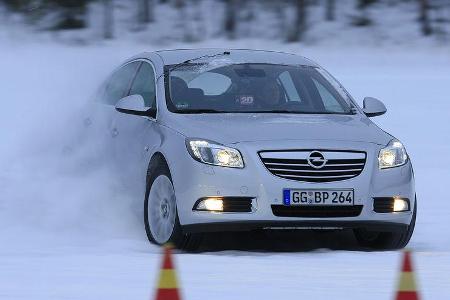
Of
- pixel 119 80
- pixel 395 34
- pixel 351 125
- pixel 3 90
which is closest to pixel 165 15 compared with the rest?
pixel 395 34

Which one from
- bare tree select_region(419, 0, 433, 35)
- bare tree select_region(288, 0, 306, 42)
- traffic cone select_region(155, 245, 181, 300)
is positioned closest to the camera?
traffic cone select_region(155, 245, 181, 300)

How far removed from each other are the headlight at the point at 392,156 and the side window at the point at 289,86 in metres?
1.15

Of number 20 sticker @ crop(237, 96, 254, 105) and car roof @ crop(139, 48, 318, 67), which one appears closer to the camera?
number 20 sticker @ crop(237, 96, 254, 105)

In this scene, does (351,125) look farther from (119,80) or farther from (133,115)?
(119,80)

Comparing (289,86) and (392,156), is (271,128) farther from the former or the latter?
(289,86)

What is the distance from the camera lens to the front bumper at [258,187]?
8.48 meters

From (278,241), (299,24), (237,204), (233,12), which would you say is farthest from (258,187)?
(233,12)

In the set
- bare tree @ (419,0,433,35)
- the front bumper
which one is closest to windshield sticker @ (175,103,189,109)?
the front bumper

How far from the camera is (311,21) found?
104ft

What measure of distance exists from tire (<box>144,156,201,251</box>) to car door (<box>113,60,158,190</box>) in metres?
0.27

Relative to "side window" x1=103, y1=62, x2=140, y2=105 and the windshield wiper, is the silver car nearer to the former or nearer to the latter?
the windshield wiper

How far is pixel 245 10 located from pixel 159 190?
76.5 ft

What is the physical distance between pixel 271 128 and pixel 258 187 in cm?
60

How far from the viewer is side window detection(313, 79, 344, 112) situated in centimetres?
994
